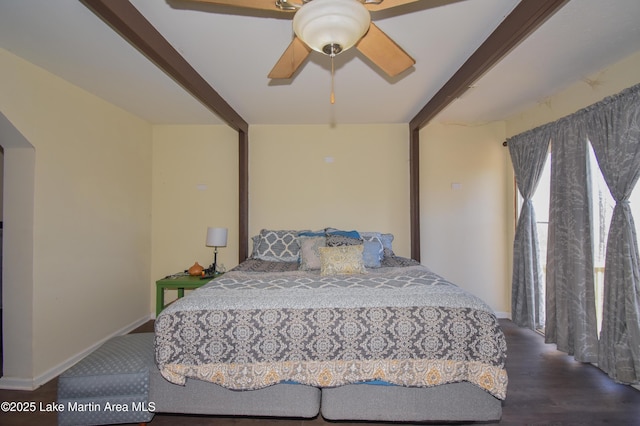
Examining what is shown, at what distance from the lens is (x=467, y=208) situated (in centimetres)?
369

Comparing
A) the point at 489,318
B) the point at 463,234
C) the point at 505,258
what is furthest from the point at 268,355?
the point at 505,258

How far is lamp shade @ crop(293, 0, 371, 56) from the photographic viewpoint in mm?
1181

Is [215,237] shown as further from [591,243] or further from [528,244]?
[591,243]

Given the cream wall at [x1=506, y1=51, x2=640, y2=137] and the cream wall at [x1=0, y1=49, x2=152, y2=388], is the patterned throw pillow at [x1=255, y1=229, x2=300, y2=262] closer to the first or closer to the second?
the cream wall at [x1=0, y1=49, x2=152, y2=388]


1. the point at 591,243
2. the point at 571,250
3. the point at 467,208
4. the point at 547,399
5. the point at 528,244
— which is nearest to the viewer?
the point at 547,399

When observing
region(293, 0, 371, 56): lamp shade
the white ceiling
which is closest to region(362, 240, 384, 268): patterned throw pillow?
the white ceiling

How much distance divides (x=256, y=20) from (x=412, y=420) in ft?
8.17

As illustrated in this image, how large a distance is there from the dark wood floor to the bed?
21cm

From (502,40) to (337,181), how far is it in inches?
87.9

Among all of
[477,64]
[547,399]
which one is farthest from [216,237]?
[547,399]

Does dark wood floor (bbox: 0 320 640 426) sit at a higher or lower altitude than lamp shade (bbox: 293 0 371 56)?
lower

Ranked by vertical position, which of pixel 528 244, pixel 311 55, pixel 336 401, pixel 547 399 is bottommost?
pixel 547 399

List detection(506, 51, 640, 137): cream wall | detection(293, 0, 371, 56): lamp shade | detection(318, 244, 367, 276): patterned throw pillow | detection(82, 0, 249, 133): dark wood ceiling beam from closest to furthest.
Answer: detection(293, 0, 371, 56): lamp shade → detection(82, 0, 249, 133): dark wood ceiling beam → detection(506, 51, 640, 137): cream wall → detection(318, 244, 367, 276): patterned throw pillow

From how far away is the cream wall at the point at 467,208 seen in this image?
3656mm
